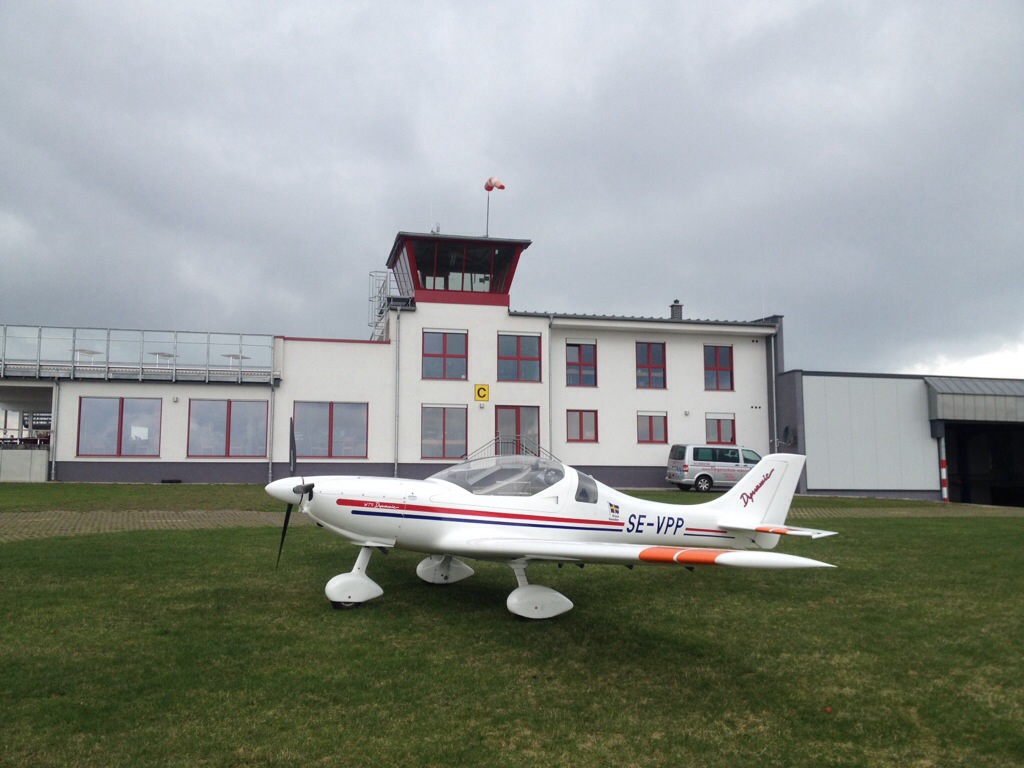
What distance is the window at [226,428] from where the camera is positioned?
26.2 meters

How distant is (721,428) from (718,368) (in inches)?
99.2

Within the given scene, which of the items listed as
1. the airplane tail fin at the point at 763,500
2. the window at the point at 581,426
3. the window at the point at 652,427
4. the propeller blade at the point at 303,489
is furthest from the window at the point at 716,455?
the propeller blade at the point at 303,489

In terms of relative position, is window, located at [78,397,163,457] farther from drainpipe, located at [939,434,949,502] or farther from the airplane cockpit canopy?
drainpipe, located at [939,434,949,502]

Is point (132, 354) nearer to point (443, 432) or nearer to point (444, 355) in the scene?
point (444, 355)

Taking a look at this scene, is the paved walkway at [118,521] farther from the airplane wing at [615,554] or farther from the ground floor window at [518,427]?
the ground floor window at [518,427]

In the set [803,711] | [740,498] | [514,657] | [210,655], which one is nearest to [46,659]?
[210,655]

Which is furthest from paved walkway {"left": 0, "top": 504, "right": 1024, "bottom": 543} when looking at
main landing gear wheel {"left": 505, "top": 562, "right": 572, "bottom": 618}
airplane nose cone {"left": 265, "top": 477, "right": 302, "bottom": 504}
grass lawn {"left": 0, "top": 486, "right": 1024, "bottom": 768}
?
main landing gear wheel {"left": 505, "top": 562, "right": 572, "bottom": 618}

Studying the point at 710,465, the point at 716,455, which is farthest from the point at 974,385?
the point at 710,465

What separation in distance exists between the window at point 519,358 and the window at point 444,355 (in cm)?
147

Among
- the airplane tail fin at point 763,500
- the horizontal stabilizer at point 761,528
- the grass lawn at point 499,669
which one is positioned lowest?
the grass lawn at point 499,669

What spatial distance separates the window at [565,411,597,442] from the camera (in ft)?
95.2

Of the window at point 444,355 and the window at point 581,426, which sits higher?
the window at point 444,355

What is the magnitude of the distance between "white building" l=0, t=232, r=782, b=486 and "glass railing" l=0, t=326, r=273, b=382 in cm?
5

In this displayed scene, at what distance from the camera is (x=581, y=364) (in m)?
29.6
